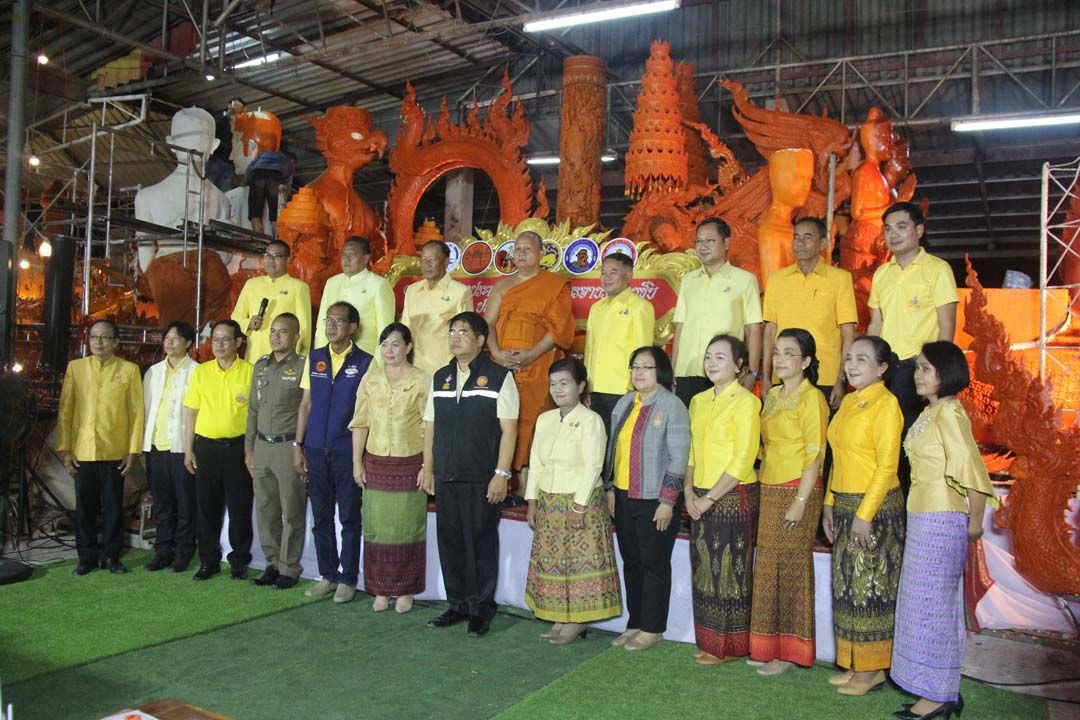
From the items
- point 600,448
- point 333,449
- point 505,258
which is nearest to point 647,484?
Result: point 600,448

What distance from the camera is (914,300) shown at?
349cm

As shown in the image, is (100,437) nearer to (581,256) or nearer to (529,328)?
(529,328)

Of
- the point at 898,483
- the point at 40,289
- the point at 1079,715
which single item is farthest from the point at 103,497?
the point at 40,289

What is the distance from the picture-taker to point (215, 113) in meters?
11.6

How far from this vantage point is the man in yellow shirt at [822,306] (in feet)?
12.6

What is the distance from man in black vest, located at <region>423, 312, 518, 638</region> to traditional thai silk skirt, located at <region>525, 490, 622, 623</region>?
0.29m

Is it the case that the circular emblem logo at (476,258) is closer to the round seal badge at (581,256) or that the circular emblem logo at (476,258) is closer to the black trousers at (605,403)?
the round seal badge at (581,256)

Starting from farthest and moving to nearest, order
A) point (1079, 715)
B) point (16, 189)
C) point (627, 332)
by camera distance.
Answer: point (16, 189) < point (627, 332) < point (1079, 715)

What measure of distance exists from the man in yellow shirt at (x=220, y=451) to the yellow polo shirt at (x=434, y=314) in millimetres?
894

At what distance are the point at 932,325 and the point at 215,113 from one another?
10.3m

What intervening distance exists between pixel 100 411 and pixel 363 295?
1.51 m

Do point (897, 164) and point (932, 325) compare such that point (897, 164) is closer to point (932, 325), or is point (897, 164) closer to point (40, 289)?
point (932, 325)

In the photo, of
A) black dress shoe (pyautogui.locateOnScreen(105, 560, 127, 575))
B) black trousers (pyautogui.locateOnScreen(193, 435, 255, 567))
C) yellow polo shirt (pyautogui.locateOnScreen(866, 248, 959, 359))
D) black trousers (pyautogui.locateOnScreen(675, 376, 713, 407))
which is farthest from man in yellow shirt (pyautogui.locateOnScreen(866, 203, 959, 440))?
black dress shoe (pyautogui.locateOnScreen(105, 560, 127, 575))

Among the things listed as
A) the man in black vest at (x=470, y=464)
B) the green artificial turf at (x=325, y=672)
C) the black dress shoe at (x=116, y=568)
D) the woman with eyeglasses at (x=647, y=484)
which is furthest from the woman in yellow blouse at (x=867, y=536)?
the black dress shoe at (x=116, y=568)
